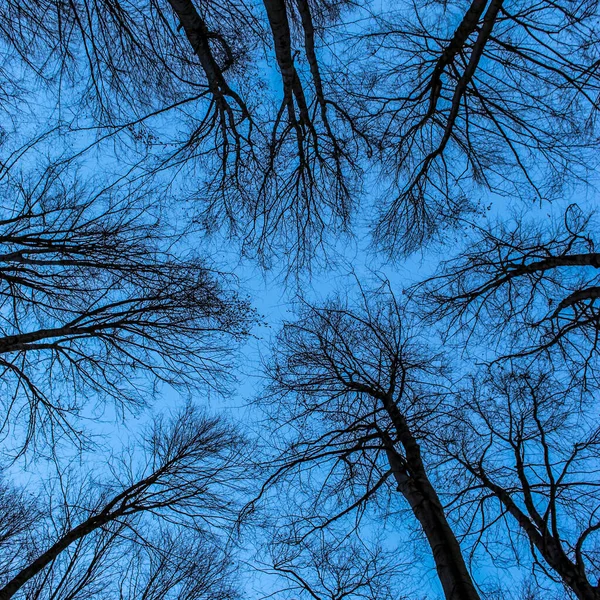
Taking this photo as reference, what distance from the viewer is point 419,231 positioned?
235 inches

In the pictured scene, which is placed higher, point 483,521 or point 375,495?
point 375,495

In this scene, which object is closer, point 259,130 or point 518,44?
point 518,44

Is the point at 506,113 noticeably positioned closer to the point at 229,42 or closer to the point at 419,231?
the point at 419,231

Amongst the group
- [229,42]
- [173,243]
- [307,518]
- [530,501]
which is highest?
[229,42]

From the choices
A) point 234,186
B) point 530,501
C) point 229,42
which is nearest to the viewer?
point 530,501

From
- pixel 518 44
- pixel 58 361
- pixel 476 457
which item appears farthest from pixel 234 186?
pixel 476 457

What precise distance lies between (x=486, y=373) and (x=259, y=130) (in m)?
4.68

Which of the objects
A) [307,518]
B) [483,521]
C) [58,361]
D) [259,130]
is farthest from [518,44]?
[58,361]

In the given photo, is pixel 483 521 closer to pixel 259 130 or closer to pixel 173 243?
pixel 173 243

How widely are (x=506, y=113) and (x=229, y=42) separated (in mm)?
3704

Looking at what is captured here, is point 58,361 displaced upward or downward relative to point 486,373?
upward

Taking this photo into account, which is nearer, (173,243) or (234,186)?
(173,243)

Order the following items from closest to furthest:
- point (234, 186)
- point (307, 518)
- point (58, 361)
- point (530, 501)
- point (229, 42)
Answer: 1. point (530, 501)
2. point (307, 518)
3. point (229, 42)
4. point (58, 361)
5. point (234, 186)

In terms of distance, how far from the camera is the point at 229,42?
4.97m
